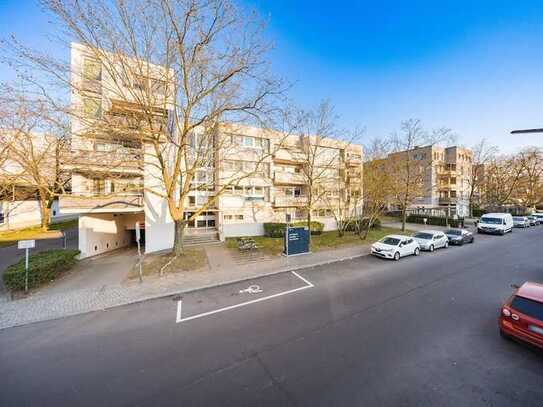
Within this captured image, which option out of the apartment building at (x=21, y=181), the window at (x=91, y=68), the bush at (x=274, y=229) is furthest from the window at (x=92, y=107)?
the bush at (x=274, y=229)

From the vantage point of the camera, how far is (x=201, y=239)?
17.8 metres

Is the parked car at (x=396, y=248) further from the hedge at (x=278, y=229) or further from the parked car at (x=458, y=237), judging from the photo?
the hedge at (x=278, y=229)

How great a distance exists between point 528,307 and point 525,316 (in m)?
0.21

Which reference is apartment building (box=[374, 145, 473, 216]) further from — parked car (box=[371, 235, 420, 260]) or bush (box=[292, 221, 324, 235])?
parked car (box=[371, 235, 420, 260])

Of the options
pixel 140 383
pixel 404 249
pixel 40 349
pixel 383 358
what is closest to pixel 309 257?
pixel 404 249

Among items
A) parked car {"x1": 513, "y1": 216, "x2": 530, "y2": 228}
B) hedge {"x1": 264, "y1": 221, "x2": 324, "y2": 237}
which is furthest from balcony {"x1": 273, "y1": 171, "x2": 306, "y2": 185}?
parked car {"x1": 513, "y1": 216, "x2": 530, "y2": 228}

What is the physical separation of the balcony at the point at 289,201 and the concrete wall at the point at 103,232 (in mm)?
12903

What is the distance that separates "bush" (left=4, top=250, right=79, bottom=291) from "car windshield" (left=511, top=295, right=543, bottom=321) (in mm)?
15451

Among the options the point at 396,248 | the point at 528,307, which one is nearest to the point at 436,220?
the point at 396,248

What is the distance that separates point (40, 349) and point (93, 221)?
1105 cm

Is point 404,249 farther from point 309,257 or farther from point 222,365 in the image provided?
point 222,365

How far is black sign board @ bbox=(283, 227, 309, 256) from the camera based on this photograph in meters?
12.9

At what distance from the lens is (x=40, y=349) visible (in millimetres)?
A: 4801

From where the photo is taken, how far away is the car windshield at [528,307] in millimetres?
4211
